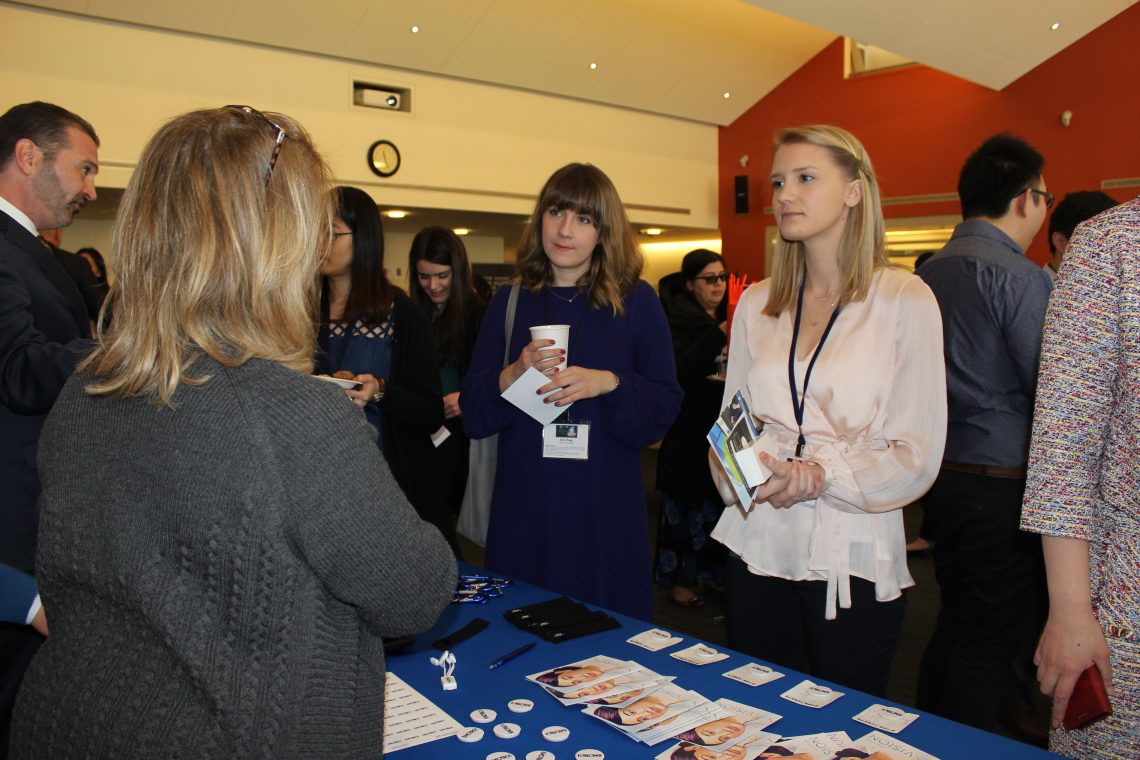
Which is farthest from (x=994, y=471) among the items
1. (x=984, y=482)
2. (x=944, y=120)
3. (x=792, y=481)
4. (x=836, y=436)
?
(x=944, y=120)

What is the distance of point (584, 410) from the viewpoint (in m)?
2.27

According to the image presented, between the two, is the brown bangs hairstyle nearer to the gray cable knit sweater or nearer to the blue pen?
the blue pen

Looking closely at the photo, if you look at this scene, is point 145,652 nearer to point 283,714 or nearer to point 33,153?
point 283,714

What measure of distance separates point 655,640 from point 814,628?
0.41 m

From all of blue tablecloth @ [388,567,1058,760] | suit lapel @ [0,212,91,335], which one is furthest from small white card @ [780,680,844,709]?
suit lapel @ [0,212,91,335]

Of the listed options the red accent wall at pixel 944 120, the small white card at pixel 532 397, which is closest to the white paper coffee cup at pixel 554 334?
the small white card at pixel 532 397

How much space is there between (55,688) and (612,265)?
169 centimetres

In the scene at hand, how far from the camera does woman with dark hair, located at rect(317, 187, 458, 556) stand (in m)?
2.56

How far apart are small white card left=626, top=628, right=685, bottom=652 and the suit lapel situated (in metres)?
1.66

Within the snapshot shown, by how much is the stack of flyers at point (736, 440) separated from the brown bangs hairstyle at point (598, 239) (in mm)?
795

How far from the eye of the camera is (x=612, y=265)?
7.64ft

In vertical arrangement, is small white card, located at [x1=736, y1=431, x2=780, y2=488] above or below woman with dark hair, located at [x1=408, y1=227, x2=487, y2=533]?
below

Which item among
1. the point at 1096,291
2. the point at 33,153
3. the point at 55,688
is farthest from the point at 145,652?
the point at 33,153

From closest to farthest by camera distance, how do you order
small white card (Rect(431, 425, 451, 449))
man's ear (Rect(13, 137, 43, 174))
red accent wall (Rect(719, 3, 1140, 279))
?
1. man's ear (Rect(13, 137, 43, 174))
2. small white card (Rect(431, 425, 451, 449))
3. red accent wall (Rect(719, 3, 1140, 279))
